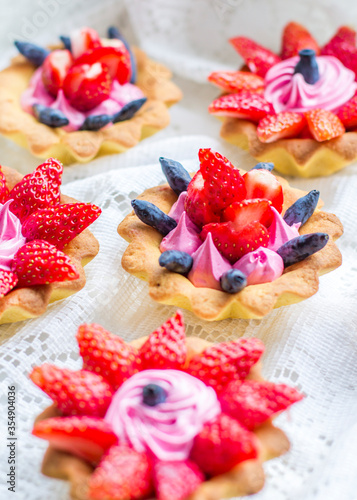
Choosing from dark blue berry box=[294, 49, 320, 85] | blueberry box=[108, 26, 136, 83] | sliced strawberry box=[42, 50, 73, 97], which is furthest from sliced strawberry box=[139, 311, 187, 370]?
blueberry box=[108, 26, 136, 83]

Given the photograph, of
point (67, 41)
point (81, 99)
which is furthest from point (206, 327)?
point (67, 41)

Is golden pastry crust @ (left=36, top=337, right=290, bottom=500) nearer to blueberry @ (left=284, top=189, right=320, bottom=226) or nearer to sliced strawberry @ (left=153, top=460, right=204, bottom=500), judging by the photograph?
sliced strawberry @ (left=153, top=460, right=204, bottom=500)

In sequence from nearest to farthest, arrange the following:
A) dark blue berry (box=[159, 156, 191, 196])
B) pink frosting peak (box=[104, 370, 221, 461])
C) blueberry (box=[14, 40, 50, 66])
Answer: pink frosting peak (box=[104, 370, 221, 461]) → dark blue berry (box=[159, 156, 191, 196]) → blueberry (box=[14, 40, 50, 66])

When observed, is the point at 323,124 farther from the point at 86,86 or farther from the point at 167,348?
the point at 167,348

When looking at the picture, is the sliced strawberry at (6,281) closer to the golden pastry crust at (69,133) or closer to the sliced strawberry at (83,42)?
the golden pastry crust at (69,133)

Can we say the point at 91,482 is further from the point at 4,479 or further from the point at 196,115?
the point at 196,115
